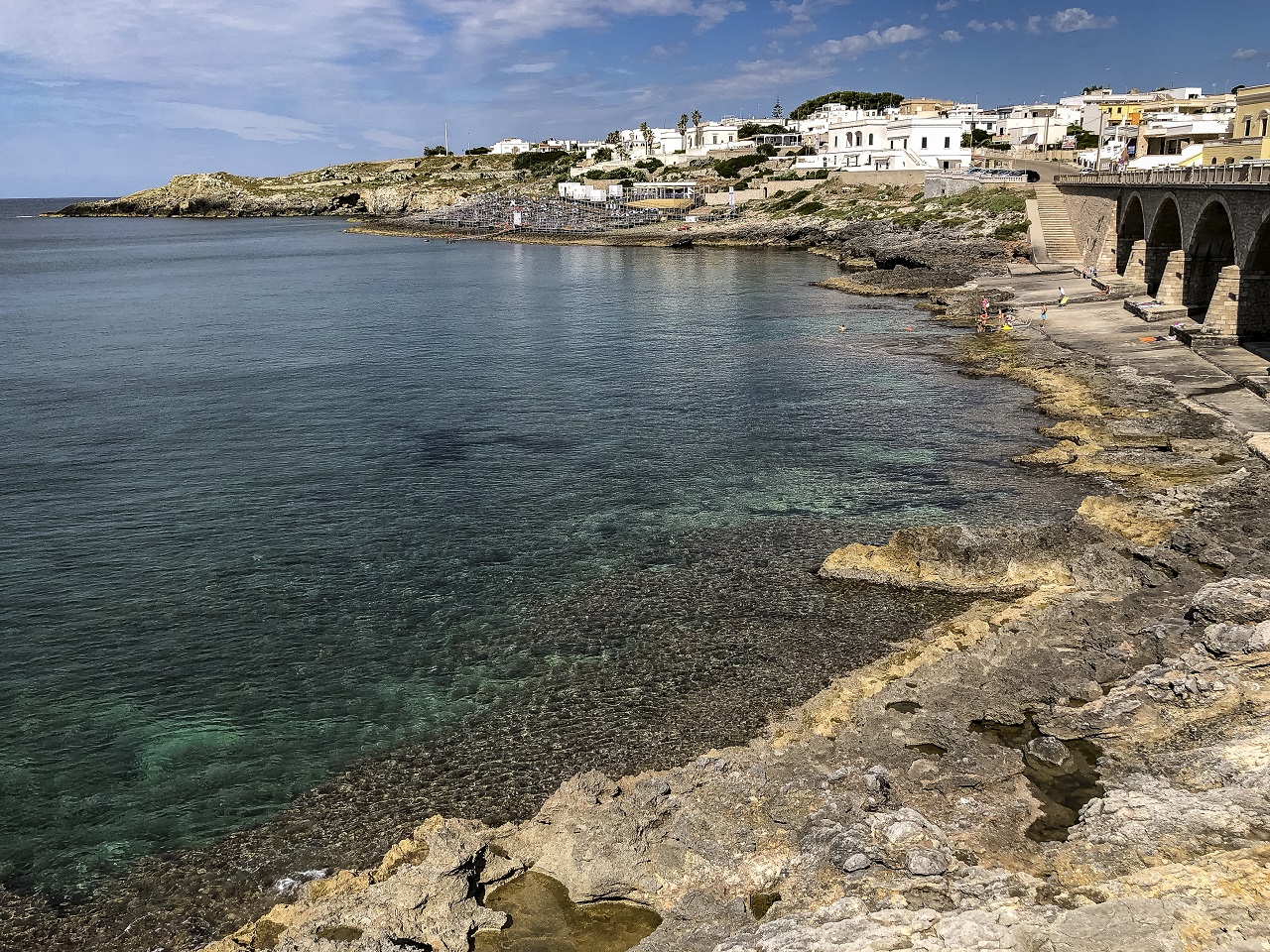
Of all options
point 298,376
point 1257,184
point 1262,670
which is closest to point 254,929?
point 1262,670

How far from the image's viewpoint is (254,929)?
1247cm

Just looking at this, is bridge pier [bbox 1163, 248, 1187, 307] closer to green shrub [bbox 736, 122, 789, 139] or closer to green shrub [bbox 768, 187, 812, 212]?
green shrub [bbox 768, 187, 812, 212]

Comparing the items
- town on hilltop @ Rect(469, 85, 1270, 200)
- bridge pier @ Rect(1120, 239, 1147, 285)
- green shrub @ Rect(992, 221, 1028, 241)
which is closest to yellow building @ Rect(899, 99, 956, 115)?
town on hilltop @ Rect(469, 85, 1270, 200)

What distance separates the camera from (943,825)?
12984 millimetres

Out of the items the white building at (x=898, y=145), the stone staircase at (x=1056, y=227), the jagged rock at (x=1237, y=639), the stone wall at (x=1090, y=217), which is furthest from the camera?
the white building at (x=898, y=145)

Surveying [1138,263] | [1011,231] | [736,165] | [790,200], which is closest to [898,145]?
[790,200]

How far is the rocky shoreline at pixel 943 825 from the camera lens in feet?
34.9

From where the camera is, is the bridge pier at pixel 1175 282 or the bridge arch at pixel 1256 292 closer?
the bridge arch at pixel 1256 292

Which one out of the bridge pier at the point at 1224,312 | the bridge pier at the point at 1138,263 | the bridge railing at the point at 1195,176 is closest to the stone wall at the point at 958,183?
the bridge railing at the point at 1195,176

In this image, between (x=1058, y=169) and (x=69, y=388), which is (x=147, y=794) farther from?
(x=1058, y=169)

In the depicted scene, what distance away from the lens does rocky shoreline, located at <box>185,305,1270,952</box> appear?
34.9 ft

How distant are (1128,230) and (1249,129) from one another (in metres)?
11.3

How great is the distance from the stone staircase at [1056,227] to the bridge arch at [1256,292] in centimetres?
3601

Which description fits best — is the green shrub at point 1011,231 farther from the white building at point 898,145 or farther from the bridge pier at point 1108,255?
the white building at point 898,145
